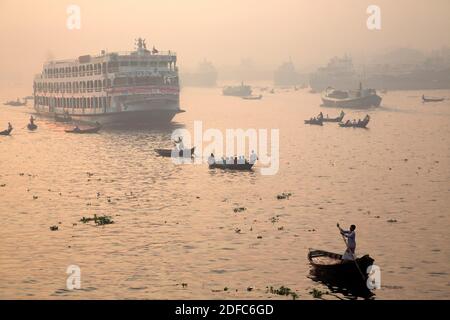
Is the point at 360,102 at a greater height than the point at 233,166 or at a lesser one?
greater

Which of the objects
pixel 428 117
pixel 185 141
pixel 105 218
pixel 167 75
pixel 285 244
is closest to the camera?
pixel 285 244

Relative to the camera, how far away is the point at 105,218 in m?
43.6

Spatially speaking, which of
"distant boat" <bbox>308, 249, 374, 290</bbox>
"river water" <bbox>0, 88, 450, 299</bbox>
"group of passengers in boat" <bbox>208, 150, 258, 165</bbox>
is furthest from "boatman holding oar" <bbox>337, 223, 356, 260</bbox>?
"group of passengers in boat" <bbox>208, 150, 258, 165</bbox>

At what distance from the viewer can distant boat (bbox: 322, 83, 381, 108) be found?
585ft

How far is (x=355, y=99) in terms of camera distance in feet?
582

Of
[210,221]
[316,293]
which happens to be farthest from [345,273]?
[210,221]

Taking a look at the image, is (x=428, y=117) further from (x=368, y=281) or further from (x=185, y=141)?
(x=368, y=281)

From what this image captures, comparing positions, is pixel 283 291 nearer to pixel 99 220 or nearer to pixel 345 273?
pixel 345 273

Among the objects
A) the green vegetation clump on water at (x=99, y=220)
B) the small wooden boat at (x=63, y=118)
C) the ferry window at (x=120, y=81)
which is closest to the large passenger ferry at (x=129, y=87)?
the ferry window at (x=120, y=81)

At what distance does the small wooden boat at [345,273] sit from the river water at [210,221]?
892 mm

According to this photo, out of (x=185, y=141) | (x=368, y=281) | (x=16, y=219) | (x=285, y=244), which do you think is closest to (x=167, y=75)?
(x=185, y=141)

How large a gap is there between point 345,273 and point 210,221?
592 inches

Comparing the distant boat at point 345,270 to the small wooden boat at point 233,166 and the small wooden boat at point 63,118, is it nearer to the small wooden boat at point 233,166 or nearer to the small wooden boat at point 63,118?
the small wooden boat at point 233,166
